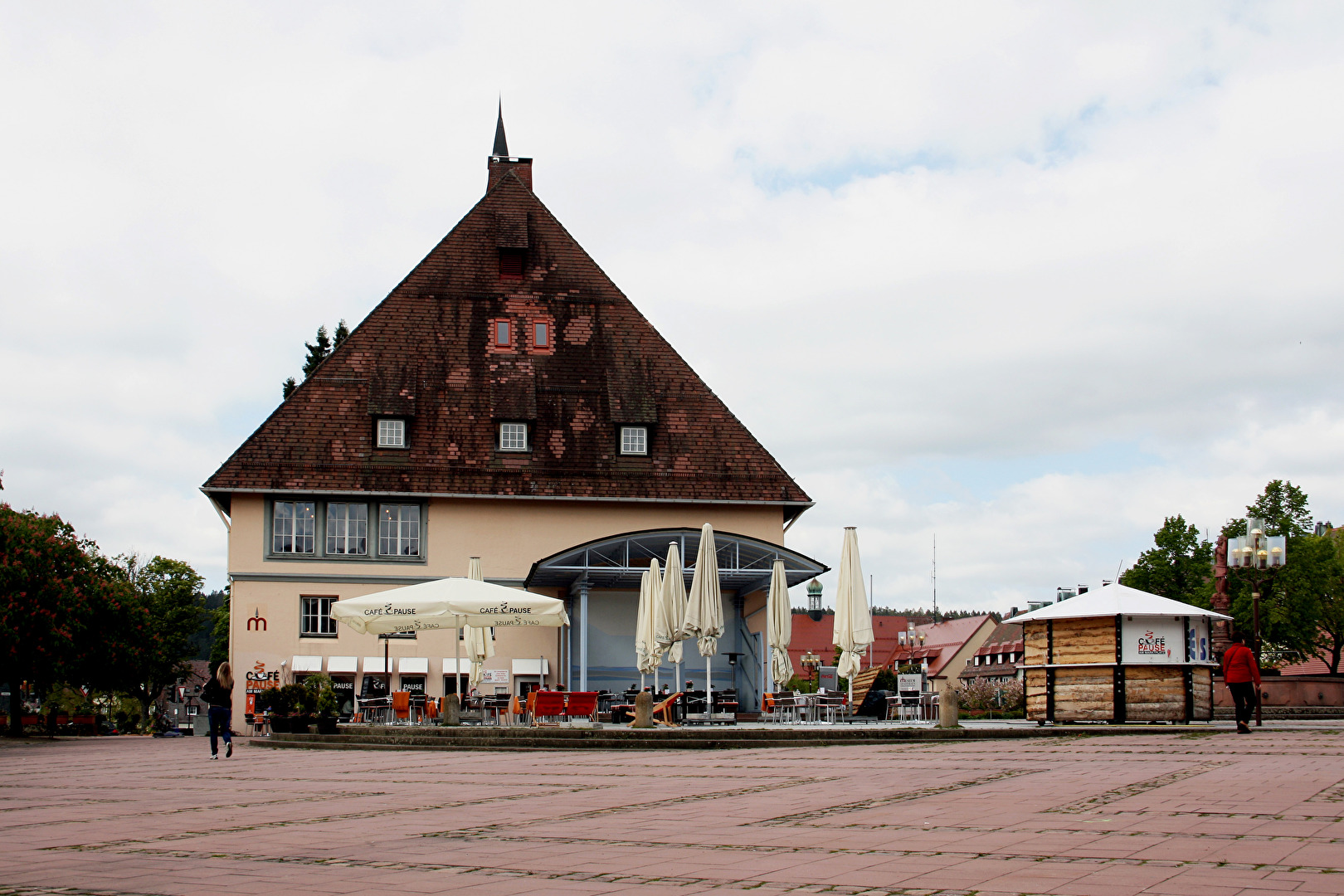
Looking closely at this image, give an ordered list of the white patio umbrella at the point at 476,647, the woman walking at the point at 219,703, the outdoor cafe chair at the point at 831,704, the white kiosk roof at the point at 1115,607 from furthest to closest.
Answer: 1. the white patio umbrella at the point at 476,647
2. the outdoor cafe chair at the point at 831,704
3. the white kiosk roof at the point at 1115,607
4. the woman walking at the point at 219,703

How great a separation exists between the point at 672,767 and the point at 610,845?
24.0 ft

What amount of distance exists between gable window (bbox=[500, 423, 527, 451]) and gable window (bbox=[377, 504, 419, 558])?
284 centimetres

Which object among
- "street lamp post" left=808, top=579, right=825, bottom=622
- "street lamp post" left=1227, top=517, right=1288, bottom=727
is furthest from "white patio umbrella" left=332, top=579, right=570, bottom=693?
"street lamp post" left=808, top=579, right=825, bottom=622

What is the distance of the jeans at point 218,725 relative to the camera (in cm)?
1989

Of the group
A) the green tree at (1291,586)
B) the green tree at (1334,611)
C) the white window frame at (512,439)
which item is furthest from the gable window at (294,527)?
the green tree at (1334,611)

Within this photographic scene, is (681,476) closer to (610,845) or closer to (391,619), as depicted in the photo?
(391,619)

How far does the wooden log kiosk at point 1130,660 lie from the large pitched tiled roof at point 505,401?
13.8 m

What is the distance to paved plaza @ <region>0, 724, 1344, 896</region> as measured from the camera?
6.59 m

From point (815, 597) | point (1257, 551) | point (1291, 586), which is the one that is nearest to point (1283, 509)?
point (1291, 586)

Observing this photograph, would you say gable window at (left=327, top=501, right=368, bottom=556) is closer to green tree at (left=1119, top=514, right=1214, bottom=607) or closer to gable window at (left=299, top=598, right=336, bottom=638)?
gable window at (left=299, top=598, right=336, bottom=638)

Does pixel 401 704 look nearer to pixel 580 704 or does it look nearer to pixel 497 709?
pixel 497 709

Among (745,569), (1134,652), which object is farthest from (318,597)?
(1134,652)

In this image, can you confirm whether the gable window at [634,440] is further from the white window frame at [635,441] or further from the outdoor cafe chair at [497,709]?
the outdoor cafe chair at [497,709]

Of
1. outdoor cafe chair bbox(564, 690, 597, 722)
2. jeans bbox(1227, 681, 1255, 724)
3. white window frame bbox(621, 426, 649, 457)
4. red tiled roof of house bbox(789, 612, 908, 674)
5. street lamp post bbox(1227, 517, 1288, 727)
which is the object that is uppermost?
white window frame bbox(621, 426, 649, 457)
